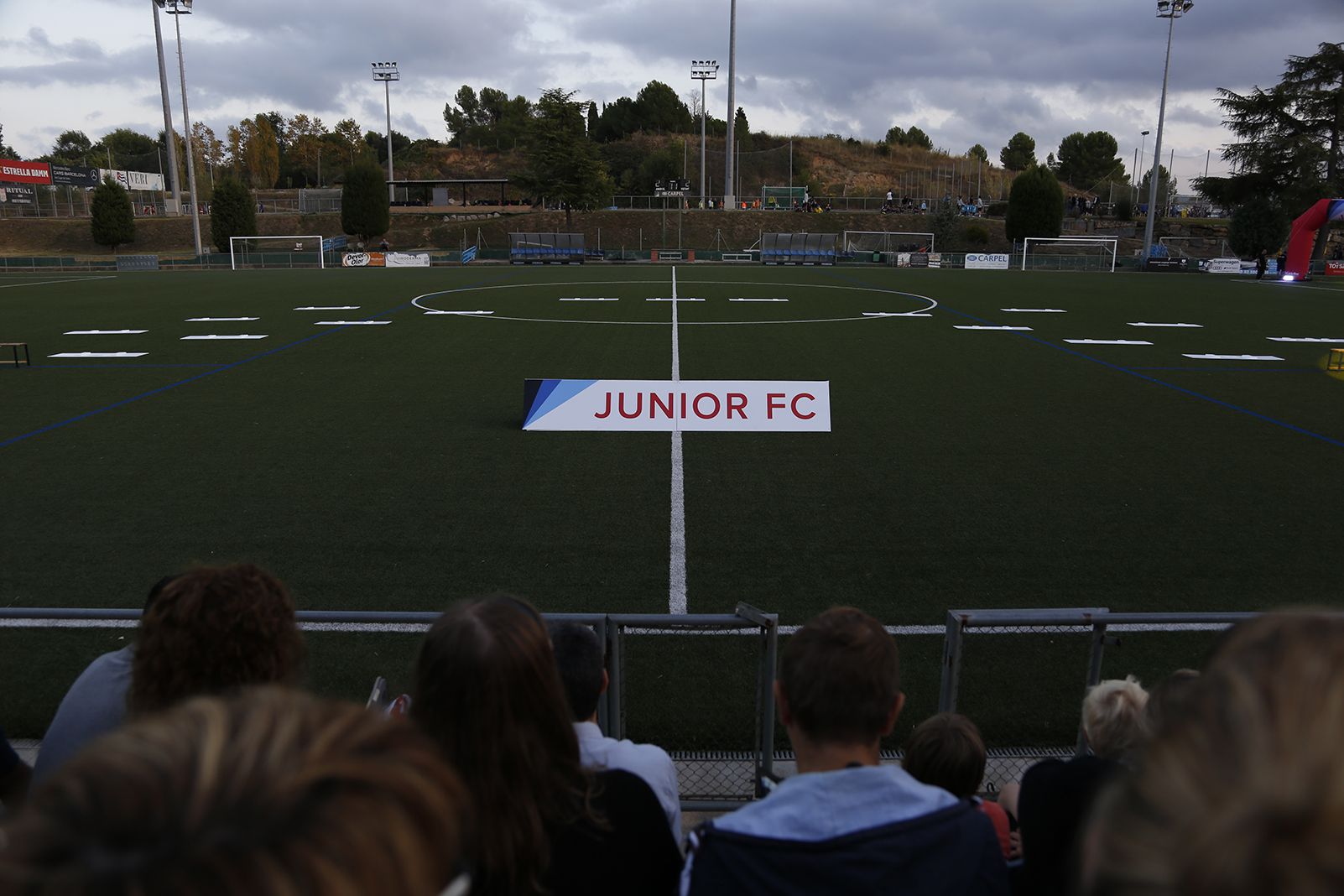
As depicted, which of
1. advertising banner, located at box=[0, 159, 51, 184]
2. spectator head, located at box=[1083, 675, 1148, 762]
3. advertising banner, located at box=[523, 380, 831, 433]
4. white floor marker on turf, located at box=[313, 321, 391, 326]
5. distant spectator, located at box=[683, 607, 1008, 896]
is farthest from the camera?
advertising banner, located at box=[0, 159, 51, 184]

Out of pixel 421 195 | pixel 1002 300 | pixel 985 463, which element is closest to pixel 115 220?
pixel 421 195

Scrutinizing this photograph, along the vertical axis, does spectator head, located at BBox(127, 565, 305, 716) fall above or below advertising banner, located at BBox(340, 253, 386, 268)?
below

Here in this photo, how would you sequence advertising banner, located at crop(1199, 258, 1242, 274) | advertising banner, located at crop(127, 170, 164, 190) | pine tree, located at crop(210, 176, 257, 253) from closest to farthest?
advertising banner, located at crop(1199, 258, 1242, 274) < pine tree, located at crop(210, 176, 257, 253) < advertising banner, located at crop(127, 170, 164, 190)

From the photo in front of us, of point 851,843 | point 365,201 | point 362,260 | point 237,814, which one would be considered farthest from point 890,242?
point 237,814

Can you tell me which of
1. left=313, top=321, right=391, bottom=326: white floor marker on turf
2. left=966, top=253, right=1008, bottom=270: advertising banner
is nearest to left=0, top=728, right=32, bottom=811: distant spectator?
left=313, top=321, right=391, bottom=326: white floor marker on turf

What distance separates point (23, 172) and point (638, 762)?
343 feet

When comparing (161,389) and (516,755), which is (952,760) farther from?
(161,389)

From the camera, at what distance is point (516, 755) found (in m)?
2.27

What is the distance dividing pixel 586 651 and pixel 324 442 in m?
10.0

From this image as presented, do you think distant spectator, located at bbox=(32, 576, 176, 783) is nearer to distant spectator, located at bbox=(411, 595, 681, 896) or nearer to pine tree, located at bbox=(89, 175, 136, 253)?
distant spectator, located at bbox=(411, 595, 681, 896)

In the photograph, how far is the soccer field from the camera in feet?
25.1

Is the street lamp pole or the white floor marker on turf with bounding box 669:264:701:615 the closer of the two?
the white floor marker on turf with bounding box 669:264:701:615

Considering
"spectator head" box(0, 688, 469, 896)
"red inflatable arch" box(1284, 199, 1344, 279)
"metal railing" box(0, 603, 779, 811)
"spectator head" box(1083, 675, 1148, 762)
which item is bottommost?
"metal railing" box(0, 603, 779, 811)

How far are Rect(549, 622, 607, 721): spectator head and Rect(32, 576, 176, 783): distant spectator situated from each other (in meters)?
1.33
